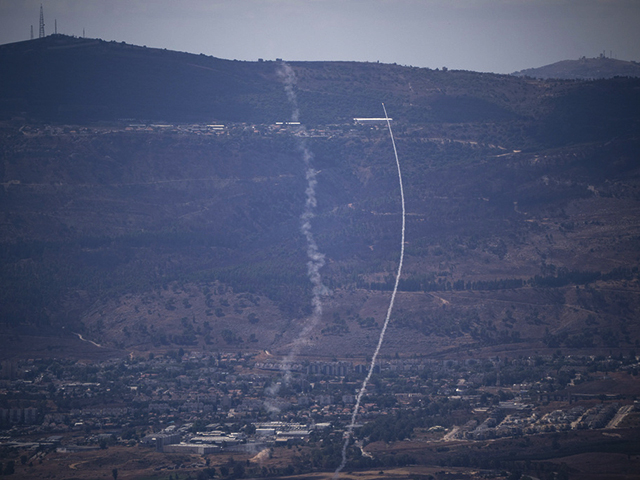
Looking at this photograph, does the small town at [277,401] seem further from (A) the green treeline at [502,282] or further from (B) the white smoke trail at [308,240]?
(A) the green treeline at [502,282]

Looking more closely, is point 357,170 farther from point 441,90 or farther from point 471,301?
point 471,301

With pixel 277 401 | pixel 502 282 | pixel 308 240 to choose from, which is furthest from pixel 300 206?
pixel 277 401

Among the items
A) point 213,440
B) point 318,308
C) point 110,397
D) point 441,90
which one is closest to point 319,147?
point 441,90

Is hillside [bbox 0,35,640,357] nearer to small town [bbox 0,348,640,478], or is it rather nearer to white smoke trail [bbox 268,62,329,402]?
white smoke trail [bbox 268,62,329,402]

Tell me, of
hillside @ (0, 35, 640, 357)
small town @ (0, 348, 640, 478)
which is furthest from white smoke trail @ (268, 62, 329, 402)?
small town @ (0, 348, 640, 478)

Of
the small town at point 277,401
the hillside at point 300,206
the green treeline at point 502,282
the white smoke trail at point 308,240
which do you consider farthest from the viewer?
the green treeline at point 502,282

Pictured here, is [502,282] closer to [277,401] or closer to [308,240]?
[308,240]

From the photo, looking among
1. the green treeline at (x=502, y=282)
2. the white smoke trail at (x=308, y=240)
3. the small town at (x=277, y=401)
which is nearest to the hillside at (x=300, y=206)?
the green treeline at (x=502, y=282)
